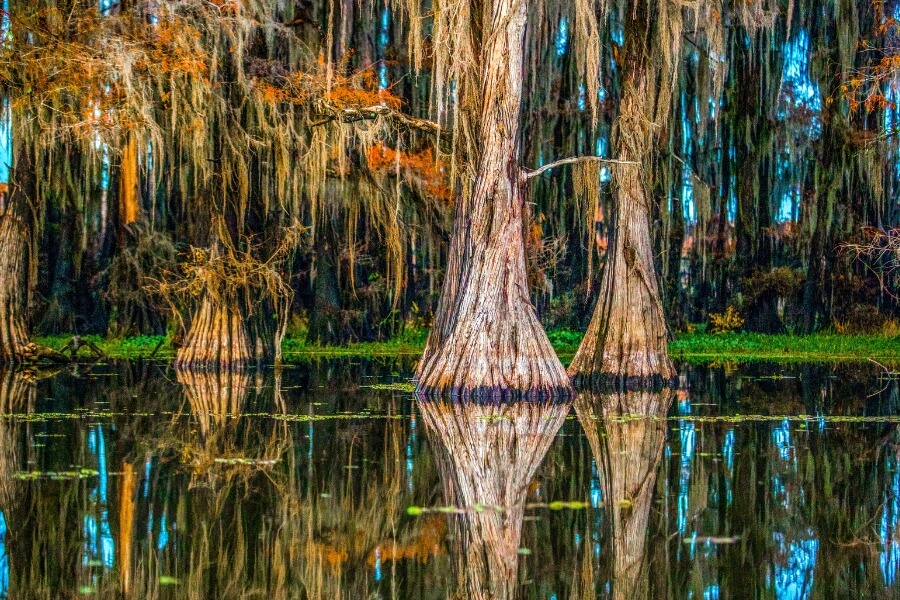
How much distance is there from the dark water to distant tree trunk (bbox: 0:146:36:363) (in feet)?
23.8

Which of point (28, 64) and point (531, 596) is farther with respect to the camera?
point (28, 64)

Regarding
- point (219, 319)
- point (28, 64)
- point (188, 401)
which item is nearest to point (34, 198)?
point (219, 319)

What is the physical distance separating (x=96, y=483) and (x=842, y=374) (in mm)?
11376

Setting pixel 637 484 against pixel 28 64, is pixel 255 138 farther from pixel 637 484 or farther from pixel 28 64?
pixel 637 484

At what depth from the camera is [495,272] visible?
11047 mm

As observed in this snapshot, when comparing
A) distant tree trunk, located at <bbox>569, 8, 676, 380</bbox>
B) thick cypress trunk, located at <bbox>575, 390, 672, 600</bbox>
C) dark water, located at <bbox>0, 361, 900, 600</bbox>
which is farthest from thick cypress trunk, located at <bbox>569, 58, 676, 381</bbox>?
dark water, located at <bbox>0, 361, 900, 600</bbox>

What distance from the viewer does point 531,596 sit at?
4.00 meters

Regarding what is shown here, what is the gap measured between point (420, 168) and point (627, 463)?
11821 mm

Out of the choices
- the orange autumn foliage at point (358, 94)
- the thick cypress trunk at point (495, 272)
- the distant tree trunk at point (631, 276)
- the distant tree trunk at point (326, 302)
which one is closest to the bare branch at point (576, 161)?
the thick cypress trunk at point (495, 272)

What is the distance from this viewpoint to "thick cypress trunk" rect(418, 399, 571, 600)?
14.2 ft

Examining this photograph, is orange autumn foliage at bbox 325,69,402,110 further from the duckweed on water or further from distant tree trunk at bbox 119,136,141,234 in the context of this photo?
the duckweed on water

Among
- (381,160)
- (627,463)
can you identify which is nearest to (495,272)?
(627,463)

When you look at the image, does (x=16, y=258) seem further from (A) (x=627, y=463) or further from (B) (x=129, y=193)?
(A) (x=627, y=463)

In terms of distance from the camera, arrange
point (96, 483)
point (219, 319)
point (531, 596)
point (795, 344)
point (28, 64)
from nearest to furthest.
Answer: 1. point (531, 596)
2. point (96, 483)
3. point (28, 64)
4. point (219, 319)
5. point (795, 344)
